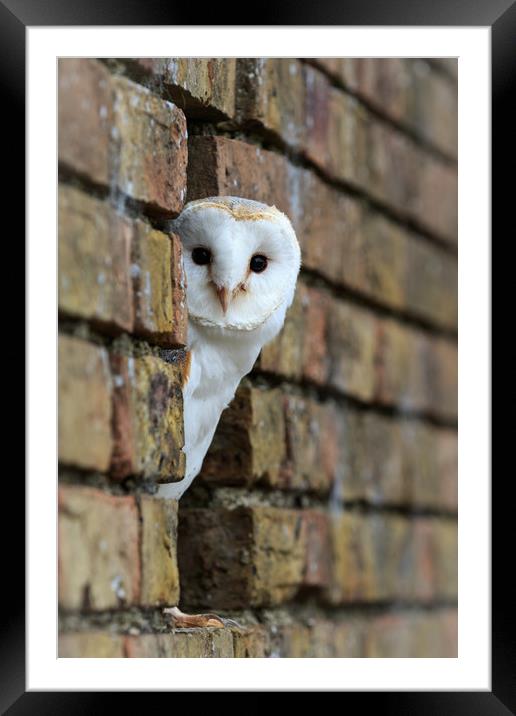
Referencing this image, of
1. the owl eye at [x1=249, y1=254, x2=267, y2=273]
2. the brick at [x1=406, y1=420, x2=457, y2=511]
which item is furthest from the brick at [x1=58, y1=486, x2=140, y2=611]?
the brick at [x1=406, y1=420, x2=457, y2=511]

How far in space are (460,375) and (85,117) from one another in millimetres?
336

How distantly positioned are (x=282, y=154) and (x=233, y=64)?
16 cm

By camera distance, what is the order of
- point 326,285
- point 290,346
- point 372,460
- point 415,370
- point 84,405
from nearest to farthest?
point 84,405, point 290,346, point 326,285, point 372,460, point 415,370

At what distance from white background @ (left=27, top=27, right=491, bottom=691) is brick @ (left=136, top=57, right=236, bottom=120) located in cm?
9

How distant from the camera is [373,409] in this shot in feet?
6.34

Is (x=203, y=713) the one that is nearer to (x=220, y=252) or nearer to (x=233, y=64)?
(x=220, y=252)

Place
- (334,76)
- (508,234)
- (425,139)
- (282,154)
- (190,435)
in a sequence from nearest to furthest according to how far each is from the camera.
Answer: (508,234), (190,435), (282,154), (334,76), (425,139)

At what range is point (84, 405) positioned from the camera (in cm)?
105

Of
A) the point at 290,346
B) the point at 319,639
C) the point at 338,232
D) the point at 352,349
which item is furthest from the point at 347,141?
the point at 319,639

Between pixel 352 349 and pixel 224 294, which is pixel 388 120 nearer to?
pixel 352 349

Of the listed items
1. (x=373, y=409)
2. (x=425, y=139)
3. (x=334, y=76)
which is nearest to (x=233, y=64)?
(x=334, y=76)

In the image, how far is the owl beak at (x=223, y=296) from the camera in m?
1.30

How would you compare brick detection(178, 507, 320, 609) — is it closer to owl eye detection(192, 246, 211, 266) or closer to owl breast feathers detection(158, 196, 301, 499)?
owl breast feathers detection(158, 196, 301, 499)

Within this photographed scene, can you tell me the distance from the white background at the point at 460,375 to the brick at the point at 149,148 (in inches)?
1.9
